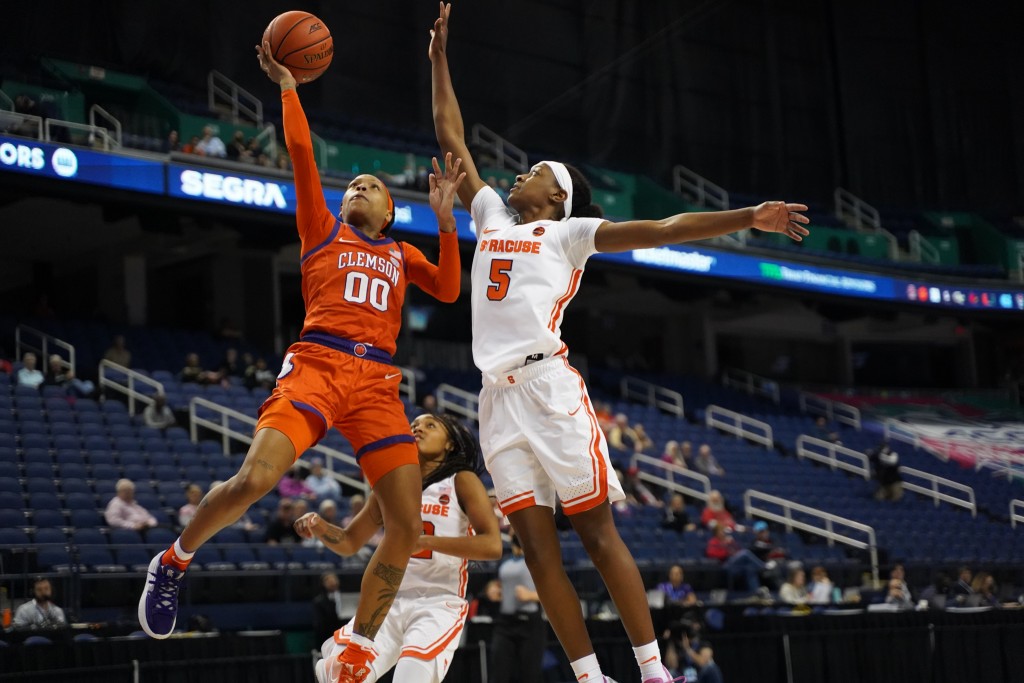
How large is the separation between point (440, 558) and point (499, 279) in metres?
1.46

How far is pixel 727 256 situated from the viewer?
22844 millimetres

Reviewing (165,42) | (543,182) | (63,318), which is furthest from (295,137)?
(165,42)

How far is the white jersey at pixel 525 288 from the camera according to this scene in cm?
477

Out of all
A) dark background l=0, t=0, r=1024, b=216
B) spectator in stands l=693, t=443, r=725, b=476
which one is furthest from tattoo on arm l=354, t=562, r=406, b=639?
dark background l=0, t=0, r=1024, b=216

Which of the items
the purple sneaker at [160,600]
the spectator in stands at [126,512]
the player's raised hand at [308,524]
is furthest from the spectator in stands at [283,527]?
the purple sneaker at [160,600]

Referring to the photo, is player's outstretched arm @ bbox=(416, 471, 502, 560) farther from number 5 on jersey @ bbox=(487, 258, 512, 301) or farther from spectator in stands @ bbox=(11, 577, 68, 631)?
spectator in stands @ bbox=(11, 577, 68, 631)

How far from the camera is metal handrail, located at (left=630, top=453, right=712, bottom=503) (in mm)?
18188

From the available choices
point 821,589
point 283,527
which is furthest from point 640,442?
point 283,527

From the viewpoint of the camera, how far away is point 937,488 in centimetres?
2275

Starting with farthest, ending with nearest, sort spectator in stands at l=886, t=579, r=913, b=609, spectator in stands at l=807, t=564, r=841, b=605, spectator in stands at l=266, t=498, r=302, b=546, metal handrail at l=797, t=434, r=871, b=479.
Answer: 1. metal handrail at l=797, t=434, r=871, b=479
2. spectator in stands at l=807, t=564, r=841, b=605
3. spectator in stands at l=886, t=579, r=913, b=609
4. spectator in stands at l=266, t=498, r=302, b=546

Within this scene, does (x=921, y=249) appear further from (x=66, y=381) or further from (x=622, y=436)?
(x=66, y=381)

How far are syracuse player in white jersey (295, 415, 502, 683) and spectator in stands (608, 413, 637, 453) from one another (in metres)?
12.7

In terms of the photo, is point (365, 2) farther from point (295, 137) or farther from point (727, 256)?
point (295, 137)

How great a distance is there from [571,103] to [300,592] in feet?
52.1
